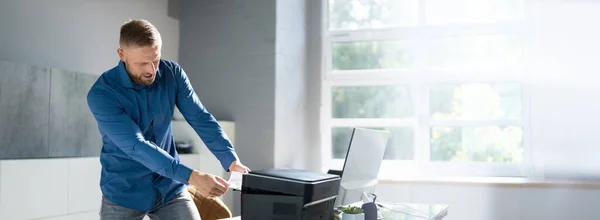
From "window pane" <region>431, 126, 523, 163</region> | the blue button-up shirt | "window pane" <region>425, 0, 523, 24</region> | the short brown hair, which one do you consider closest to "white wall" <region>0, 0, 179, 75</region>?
the blue button-up shirt

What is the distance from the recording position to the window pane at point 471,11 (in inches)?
185

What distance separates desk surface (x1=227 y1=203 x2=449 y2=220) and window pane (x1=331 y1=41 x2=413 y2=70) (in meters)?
2.08

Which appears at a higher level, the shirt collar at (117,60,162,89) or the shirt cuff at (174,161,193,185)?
the shirt collar at (117,60,162,89)

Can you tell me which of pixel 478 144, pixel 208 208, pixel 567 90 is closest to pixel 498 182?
pixel 478 144

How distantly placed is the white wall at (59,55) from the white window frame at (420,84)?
5.03 feet

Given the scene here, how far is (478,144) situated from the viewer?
4.71 m

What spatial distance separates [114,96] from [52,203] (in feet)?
3.58

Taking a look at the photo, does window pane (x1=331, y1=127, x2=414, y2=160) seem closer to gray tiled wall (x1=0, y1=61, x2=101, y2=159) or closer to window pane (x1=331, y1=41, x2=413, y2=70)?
window pane (x1=331, y1=41, x2=413, y2=70)

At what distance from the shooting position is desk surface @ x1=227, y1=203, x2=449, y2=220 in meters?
2.62

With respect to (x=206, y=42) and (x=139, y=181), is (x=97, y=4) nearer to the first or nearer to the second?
(x=206, y=42)

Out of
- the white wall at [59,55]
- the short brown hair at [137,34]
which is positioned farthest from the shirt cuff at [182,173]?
the white wall at [59,55]

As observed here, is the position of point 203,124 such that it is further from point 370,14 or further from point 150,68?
point 370,14

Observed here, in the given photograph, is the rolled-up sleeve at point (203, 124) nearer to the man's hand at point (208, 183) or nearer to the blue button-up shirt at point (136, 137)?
→ the blue button-up shirt at point (136, 137)

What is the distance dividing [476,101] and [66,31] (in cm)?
297
